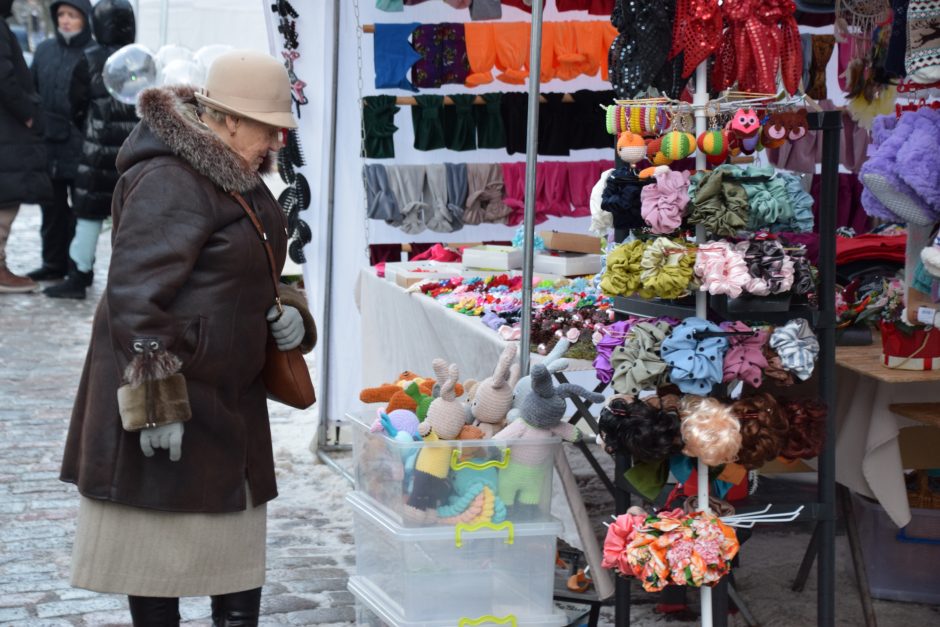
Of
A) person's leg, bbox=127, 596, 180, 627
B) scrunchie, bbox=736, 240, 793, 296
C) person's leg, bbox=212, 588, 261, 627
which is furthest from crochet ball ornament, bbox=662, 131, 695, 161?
person's leg, bbox=127, 596, 180, 627

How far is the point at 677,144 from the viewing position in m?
3.15

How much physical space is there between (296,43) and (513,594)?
3.60 m

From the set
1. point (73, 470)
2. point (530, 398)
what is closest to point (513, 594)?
point (530, 398)

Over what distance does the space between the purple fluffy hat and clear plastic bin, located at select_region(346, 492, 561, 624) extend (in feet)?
4.10

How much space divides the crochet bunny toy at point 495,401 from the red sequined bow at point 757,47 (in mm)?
958

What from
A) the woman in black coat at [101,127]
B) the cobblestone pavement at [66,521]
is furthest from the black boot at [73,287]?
the cobblestone pavement at [66,521]

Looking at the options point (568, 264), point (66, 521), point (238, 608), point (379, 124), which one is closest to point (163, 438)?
point (238, 608)

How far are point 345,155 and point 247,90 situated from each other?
3.21 m

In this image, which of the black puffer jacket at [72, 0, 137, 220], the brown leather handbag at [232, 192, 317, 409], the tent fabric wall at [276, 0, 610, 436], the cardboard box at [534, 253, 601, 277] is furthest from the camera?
the black puffer jacket at [72, 0, 137, 220]

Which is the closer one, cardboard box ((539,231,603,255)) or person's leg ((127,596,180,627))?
person's leg ((127,596,180,627))

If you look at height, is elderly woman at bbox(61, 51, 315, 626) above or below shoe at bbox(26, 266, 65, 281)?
above

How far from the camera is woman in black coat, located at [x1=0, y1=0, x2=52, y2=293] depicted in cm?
984

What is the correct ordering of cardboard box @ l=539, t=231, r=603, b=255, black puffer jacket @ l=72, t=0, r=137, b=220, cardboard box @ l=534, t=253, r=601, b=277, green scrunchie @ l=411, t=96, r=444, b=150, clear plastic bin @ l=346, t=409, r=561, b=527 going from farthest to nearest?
black puffer jacket @ l=72, t=0, r=137, b=220, green scrunchie @ l=411, t=96, r=444, b=150, cardboard box @ l=539, t=231, r=603, b=255, cardboard box @ l=534, t=253, r=601, b=277, clear plastic bin @ l=346, t=409, r=561, b=527

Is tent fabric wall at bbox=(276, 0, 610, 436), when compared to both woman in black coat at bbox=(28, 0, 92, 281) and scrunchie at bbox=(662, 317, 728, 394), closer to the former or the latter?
scrunchie at bbox=(662, 317, 728, 394)
